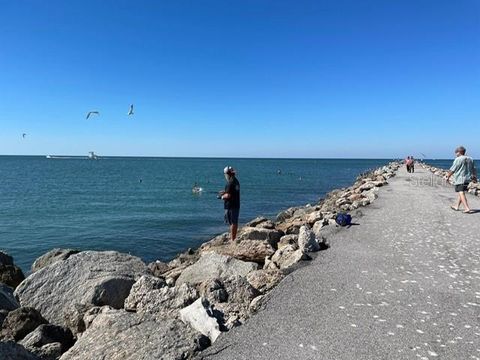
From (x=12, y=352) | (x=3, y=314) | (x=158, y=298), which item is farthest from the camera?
(x=3, y=314)

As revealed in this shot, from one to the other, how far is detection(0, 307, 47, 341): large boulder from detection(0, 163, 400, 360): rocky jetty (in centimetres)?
1

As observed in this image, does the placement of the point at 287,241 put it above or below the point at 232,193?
below

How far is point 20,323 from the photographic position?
5965 millimetres

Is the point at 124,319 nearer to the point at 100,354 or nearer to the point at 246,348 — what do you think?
the point at 100,354

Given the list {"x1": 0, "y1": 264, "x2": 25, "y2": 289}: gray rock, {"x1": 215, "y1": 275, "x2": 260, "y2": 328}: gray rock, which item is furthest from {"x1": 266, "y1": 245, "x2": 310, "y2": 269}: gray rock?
{"x1": 0, "y1": 264, "x2": 25, "y2": 289}: gray rock

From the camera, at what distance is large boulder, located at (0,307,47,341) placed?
5.80 meters

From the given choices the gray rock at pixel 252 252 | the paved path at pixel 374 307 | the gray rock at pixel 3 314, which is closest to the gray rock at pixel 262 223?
the paved path at pixel 374 307

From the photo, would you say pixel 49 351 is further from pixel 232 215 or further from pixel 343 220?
pixel 343 220

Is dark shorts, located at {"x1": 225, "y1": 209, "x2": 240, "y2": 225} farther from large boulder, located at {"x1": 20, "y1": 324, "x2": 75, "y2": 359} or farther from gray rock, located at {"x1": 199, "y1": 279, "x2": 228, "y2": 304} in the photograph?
large boulder, located at {"x1": 20, "y1": 324, "x2": 75, "y2": 359}

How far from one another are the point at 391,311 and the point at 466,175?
9966 mm

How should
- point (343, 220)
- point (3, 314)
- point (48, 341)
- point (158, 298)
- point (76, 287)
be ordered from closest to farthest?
point (48, 341), point (158, 298), point (3, 314), point (76, 287), point (343, 220)

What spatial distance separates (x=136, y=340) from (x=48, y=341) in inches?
64.3

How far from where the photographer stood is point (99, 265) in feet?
27.7

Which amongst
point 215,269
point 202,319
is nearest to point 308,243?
point 215,269
